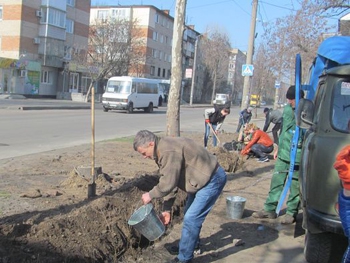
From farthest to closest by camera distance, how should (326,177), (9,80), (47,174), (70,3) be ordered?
(70,3)
(9,80)
(47,174)
(326,177)

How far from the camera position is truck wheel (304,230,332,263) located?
4051 millimetres

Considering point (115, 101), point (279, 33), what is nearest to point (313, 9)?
point (279, 33)

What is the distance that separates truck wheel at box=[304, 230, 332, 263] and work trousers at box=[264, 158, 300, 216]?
1.50m

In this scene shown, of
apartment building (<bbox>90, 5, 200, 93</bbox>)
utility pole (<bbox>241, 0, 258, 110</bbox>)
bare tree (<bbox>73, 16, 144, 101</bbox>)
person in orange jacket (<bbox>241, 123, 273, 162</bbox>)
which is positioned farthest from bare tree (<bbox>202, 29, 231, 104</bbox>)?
person in orange jacket (<bbox>241, 123, 273, 162</bbox>)

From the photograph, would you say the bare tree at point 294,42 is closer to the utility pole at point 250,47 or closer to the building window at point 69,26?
the utility pole at point 250,47

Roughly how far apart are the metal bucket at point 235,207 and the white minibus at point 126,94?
2255cm

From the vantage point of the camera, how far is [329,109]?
158 inches

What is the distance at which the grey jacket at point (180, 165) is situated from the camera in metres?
3.64

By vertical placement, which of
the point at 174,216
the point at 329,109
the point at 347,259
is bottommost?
the point at 174,216

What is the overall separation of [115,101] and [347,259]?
25.5 m

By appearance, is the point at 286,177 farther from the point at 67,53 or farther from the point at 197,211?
the point at 67,53

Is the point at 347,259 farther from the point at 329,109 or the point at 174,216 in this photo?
the point at 174,216

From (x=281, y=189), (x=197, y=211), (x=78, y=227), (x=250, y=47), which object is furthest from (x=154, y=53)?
(x=197, y=211)

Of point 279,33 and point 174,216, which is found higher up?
point 279,33
